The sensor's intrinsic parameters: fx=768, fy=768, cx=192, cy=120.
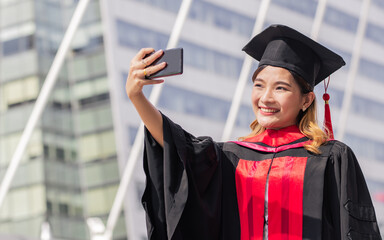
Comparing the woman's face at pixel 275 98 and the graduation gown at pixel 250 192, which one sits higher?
the woman's face at pixel 275 98

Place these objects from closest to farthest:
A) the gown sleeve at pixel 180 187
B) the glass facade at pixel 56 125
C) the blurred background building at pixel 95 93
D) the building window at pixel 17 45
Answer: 1. the gown sleeve at pixel 180 187
2. the glass facade at pixel 56 125
3. the blurred background building at pixel 95 93
4. the building window at pixel 17 45

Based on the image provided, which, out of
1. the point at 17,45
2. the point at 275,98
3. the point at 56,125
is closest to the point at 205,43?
the point at 56,125

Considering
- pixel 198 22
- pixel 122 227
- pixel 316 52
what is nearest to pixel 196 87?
pixel 198 22

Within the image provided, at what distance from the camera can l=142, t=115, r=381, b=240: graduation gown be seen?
2631mm

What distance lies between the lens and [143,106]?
2586mm

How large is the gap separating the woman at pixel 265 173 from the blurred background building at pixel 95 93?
2223cm

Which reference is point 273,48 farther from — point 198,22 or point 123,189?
point 198,22

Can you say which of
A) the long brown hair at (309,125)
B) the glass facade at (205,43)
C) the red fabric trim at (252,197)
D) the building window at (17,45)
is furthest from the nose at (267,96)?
the building window at (17,45)

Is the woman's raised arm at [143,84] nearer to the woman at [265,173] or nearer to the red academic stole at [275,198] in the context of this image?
the woman at [265,173]

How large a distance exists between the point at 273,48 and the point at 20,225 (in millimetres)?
24194

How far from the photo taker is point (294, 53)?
2.92 m

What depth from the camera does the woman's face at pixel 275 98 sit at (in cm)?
282

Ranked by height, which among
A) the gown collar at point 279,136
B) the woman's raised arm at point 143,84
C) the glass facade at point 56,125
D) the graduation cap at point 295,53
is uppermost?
the glass facade at point 56,125

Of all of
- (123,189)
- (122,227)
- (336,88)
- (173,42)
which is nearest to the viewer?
(173,42)
